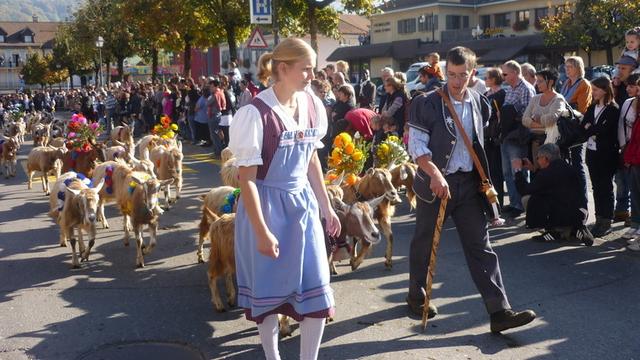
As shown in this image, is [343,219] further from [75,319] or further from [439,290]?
[75,319]

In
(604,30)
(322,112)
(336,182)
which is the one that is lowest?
(336,182)

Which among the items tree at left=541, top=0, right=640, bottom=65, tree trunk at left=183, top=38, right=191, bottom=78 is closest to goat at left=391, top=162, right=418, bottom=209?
tree trunk at left=183, top=38, right=191, bottom=78

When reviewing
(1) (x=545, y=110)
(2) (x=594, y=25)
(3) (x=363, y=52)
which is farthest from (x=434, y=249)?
(3) (x=363, y=52)

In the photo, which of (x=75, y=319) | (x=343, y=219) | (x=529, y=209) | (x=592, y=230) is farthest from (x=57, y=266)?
(x=592, y=230)

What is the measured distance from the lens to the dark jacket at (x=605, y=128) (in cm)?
796

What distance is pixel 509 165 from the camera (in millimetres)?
9602

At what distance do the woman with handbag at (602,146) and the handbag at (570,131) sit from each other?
7 centimetres

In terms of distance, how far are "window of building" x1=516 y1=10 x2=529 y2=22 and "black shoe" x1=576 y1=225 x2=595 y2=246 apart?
159ft

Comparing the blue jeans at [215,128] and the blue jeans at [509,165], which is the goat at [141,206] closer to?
the blue jeans at [509,165]

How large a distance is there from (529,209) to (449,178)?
345 centimetres

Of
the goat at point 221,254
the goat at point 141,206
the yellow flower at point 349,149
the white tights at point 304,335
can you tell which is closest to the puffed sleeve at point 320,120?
the white tights at point 304,335

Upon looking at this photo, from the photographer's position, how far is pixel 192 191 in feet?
41.6

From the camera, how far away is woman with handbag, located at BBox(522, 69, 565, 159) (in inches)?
330

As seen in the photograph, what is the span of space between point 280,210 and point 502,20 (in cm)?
5601
